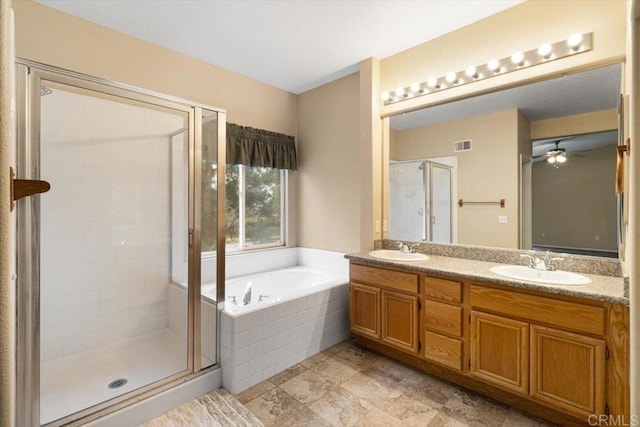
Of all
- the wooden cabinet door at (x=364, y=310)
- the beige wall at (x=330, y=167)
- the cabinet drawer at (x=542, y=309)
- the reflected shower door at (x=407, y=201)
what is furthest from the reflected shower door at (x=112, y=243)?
the cabinet drawer at (x=542, y=309)

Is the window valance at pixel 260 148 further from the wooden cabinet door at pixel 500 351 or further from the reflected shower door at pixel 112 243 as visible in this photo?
the wooden cabinet door at pixel 500 351

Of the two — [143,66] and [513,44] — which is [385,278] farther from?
[143,66]

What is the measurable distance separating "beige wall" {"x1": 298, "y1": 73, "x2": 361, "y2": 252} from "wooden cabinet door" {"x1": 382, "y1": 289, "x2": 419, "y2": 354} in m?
0.99

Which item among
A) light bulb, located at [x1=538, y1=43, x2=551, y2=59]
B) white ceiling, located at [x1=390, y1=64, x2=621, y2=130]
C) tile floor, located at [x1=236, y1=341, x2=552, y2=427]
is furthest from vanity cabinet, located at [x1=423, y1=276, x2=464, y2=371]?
light bulb, located at [x1=538, y1=43, x2=551, y2=59]

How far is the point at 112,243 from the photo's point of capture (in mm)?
2631

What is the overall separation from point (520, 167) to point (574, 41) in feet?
2.76

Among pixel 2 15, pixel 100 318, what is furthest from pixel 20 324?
pixel 2 15

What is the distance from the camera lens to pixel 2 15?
0.47 meters

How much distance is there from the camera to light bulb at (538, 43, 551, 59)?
6.84 feet

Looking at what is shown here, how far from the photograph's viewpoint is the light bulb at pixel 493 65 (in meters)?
2.30

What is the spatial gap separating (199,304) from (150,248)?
875 mm

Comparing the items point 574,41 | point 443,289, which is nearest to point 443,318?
point 443,289

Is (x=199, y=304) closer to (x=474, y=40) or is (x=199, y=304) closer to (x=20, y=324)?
(x=20, y=324)

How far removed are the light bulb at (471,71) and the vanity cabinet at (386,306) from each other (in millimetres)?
1630
